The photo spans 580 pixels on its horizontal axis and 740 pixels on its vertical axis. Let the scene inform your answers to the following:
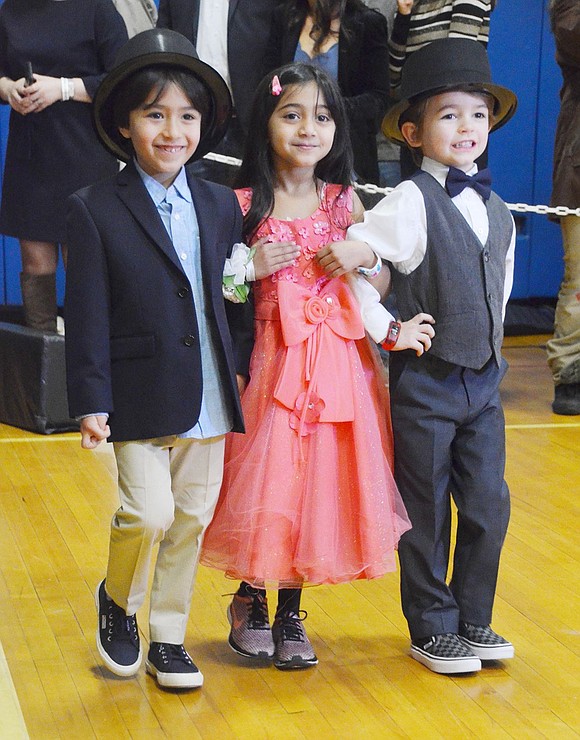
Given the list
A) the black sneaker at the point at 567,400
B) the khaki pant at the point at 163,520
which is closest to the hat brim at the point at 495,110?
the khaki pant at the point at 163,520

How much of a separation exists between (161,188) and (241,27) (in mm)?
2067

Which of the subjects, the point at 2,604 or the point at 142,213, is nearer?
the point at 142,213

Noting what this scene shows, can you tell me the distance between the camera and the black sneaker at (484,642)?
2447mm

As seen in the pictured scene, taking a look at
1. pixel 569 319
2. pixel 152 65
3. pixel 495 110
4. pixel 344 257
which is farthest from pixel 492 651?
pixel 569 319

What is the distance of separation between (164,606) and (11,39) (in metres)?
2.24

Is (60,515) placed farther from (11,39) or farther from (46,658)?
(11,39)

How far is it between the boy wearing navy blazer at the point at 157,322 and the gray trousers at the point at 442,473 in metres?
0.36

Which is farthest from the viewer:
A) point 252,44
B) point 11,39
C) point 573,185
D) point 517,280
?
point 517,280

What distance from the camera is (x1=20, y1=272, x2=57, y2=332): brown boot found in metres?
4.23

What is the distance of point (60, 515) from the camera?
330cm

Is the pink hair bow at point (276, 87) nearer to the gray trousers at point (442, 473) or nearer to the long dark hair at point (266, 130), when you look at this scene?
the long dark hair at point (266, 130)

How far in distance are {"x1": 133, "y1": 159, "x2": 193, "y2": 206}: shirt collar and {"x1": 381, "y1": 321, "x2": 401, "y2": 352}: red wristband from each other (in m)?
0.45

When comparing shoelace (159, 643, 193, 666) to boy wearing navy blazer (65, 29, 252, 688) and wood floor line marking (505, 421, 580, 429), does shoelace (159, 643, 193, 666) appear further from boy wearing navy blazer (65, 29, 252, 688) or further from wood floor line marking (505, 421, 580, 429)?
wood floor line marking (505, 421, 580, 429)

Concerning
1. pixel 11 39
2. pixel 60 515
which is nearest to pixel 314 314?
pixel 60 515
